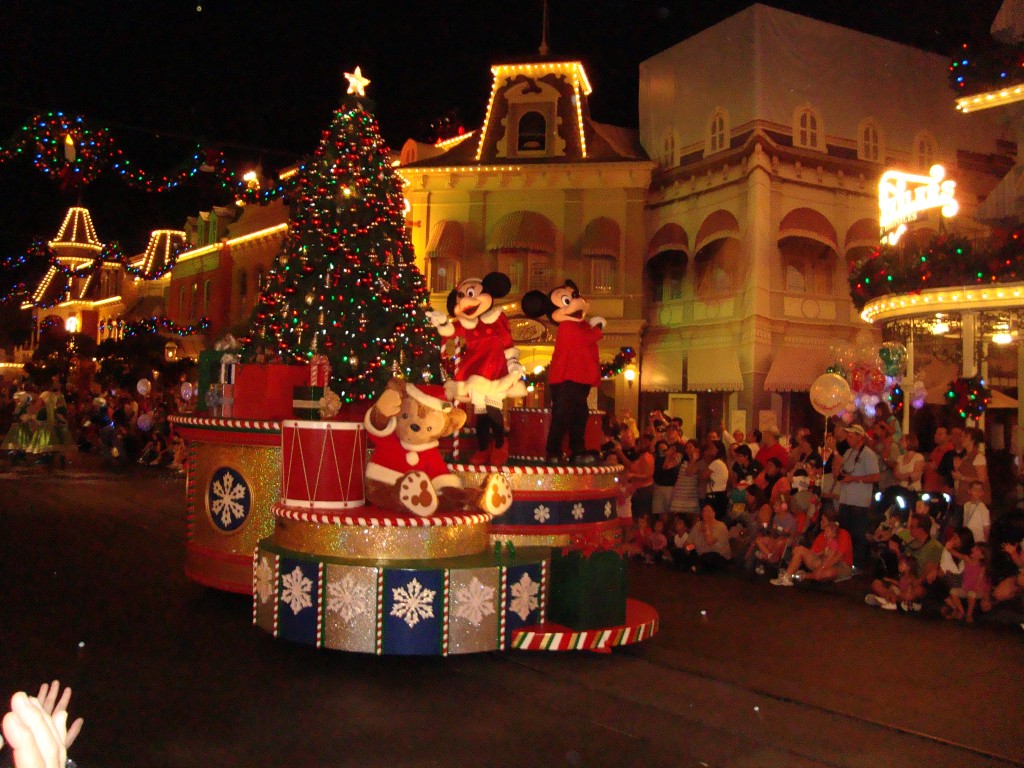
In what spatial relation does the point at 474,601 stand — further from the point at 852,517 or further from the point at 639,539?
the point at 852,517

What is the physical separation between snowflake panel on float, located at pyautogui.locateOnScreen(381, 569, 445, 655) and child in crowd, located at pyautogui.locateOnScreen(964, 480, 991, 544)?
19.0 feet

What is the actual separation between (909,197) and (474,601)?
13.2 metres

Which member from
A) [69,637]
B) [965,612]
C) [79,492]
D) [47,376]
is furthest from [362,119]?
[47,376]

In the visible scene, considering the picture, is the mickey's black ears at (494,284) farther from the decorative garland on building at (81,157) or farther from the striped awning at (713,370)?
the striped awning at (713,370)

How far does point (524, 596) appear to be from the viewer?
720 cm

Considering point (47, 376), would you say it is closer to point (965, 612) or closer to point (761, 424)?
point (761, 424)

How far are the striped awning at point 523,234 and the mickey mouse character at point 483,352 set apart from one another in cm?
1623

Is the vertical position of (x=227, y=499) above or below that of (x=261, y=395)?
below

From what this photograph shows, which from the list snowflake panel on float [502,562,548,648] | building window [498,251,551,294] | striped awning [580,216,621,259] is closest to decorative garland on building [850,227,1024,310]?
striped awning [580,216,621,259]

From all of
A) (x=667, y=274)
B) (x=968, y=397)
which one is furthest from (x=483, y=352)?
→ (x=667, y=274)

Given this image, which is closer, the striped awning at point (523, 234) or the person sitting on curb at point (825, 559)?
the person sitting on curb at point (825, 559)

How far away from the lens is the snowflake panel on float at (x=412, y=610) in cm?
673

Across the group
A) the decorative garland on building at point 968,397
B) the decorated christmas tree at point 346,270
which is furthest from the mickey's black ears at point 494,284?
the decorative garland on building at point 968,397

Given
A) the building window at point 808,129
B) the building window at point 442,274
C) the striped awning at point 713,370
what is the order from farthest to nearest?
1. the building window at point 442,274
2. the building window at point 808,129
3. the striped awning at point 713,370
